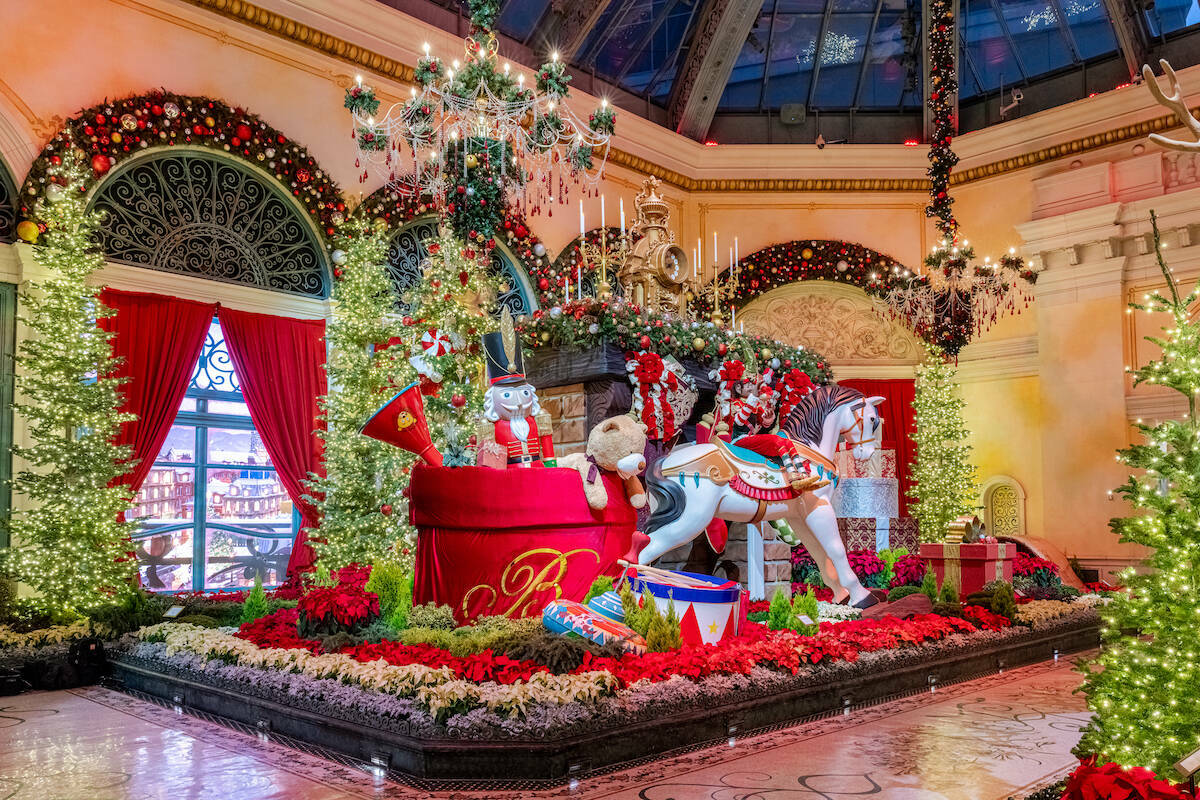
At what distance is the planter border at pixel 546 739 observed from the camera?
14.2ft

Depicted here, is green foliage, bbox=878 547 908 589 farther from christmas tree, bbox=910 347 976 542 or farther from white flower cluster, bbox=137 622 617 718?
white flower cluster, bbox=137 622 617 718

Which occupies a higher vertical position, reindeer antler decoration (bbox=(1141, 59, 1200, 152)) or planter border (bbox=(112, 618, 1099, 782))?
reindeer antler decoration (bbox=(1141, 59, 1200, 152))

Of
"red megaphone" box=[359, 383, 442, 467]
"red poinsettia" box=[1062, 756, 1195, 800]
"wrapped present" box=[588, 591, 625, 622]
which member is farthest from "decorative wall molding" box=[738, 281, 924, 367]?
"red poinsettia" box=[1062, 756, 1195, 800]

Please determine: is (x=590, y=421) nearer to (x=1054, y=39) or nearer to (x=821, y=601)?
(x=821, y=601)

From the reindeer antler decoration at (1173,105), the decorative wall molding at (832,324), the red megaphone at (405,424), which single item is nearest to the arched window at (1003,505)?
the decorative wall molding at (832,324)

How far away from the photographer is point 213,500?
9.98 meters

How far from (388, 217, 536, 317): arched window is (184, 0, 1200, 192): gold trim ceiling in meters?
1.85

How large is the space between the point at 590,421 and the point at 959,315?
6.92 metres

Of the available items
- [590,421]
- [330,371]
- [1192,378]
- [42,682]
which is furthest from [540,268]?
[1192,378]

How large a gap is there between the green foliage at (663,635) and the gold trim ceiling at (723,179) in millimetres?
8258

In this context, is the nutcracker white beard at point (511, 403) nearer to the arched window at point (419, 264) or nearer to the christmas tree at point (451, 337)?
the christmas tree at point (451, 337)

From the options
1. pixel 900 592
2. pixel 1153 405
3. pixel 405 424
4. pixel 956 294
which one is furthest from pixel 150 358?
pixel 1153 405

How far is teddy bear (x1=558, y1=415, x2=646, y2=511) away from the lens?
20.5 feet

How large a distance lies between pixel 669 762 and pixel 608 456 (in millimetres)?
2168
